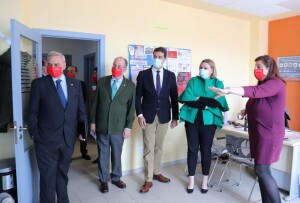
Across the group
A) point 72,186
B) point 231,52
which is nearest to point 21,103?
point 72,186

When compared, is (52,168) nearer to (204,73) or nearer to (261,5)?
(204,73)

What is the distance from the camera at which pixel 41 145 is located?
2.19 meters

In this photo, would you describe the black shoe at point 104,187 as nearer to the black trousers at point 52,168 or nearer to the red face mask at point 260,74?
the black trousers at point 52,168

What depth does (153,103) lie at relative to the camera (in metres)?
2.94

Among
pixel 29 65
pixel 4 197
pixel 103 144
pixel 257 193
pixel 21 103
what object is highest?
pixel 29 65

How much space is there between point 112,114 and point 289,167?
2.14 meters

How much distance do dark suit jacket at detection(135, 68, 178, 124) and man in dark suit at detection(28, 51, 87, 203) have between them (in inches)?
33.9

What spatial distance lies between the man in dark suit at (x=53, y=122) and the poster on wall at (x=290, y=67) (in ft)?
12.9

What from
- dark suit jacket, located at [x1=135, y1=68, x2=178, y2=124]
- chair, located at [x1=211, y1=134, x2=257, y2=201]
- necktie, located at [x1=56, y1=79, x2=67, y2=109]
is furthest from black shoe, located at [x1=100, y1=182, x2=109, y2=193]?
chair, located at [x1=211, y1=134, x2=257, y2=201]

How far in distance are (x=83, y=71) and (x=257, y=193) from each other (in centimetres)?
464

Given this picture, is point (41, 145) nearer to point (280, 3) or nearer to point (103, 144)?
point (103, 144)

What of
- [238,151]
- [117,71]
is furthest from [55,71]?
[238,151]

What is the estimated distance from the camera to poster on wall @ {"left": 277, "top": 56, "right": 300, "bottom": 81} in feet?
14.7

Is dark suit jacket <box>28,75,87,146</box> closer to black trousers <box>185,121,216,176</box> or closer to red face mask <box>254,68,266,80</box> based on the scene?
black trousers <box>185,121,216,176</box>
